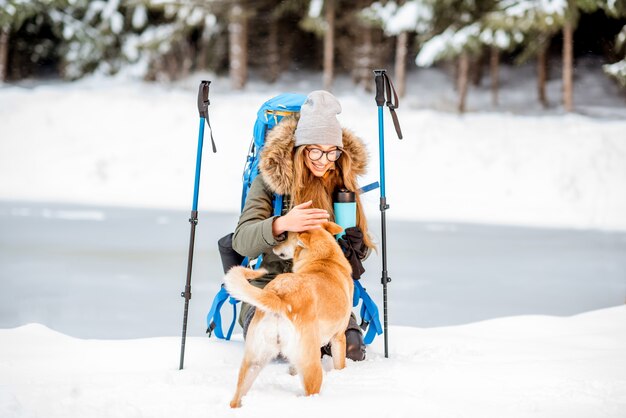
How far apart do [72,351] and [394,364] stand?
1754mm

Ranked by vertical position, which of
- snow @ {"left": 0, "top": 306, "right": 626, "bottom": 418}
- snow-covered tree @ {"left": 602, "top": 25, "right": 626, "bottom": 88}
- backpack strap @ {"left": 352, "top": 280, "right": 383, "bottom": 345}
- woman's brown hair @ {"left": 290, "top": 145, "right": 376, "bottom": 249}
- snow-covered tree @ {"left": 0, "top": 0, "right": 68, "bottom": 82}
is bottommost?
snow @ {"left": 0, "top": 306, "right": 626, "bottom": 418}

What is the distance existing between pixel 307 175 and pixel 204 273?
11.8 feet

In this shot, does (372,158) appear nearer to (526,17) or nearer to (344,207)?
(526,17)

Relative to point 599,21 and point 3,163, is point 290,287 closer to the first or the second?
point 3,163

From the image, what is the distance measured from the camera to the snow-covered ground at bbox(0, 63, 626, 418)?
8.40 feet

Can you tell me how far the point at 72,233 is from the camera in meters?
8.72

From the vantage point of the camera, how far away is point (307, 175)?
3.12 m

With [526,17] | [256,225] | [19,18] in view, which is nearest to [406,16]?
[526,17]

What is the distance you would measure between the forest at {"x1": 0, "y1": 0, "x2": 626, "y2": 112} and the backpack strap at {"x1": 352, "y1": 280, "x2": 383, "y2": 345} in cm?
1373

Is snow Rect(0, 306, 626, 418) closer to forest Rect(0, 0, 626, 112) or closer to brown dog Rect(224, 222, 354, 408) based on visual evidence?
brown dog Rect(224, 222, 354, 408)

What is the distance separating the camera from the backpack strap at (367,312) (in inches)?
137

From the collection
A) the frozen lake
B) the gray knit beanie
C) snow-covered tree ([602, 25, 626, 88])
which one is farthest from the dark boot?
snow-covered tree ([602, 25, 626, 88])

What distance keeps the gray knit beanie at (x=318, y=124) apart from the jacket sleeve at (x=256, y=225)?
0.32 meters

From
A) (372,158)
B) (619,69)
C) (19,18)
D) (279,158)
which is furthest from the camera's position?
(19,18)
